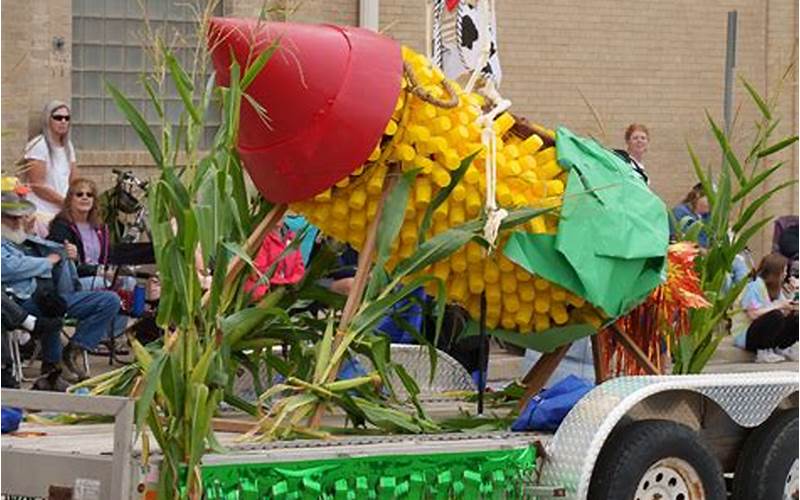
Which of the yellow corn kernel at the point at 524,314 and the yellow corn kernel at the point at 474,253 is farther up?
the yellow corn kernel at the point at 474,253

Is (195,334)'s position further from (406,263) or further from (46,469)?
(406,263)

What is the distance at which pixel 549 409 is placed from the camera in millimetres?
7629

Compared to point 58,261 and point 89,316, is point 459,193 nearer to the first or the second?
point 58,261

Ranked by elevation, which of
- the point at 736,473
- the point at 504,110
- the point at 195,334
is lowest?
the point at 736,473

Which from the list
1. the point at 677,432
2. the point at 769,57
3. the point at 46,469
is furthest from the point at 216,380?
the point at 769,57

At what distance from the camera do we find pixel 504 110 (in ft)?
26.0

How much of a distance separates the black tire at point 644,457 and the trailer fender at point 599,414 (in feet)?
0.28

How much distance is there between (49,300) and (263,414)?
5038mm

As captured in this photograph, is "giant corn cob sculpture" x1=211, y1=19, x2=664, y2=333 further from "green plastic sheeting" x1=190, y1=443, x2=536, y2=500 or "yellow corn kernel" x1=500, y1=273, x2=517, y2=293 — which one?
"green plastic sheeting" x1=190, y1=443, x2=536, y2=500

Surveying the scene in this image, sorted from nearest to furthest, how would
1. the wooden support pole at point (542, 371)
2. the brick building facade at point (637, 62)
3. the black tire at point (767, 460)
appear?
the black tire at point (767, 460) < the wooden support pole at point (542, 371) < the brick building facade at point (637, 62)

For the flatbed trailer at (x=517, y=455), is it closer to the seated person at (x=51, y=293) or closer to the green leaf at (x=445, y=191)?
the green leaf at (x=445, y=191)

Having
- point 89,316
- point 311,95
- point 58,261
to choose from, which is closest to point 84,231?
point 89,316

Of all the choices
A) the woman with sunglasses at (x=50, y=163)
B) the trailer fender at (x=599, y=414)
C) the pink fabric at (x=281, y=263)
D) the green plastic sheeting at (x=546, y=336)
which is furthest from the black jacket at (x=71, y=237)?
the trailer fender at (x=599, y=414)

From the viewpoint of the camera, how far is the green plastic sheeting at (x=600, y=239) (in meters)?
7.66
